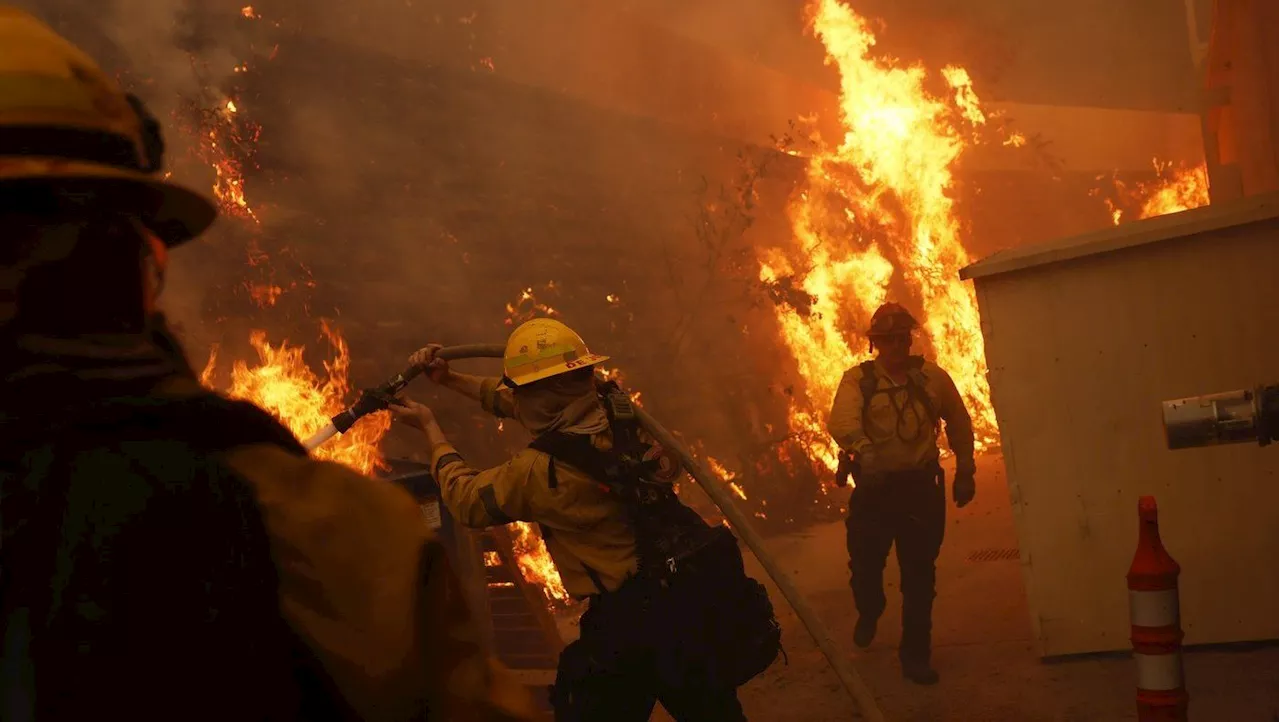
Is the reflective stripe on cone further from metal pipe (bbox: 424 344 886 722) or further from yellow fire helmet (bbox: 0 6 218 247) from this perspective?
yellow fire helmet (bbox: 0 6 218 247)

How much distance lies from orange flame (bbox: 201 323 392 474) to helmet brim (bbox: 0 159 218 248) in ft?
19.4

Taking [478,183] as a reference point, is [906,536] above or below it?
below

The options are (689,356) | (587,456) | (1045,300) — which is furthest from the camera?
(689,356)

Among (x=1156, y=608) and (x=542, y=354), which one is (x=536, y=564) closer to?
(x=542, y=354)

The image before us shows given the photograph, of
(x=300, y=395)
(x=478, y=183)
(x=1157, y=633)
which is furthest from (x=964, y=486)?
(x=478, y=183)

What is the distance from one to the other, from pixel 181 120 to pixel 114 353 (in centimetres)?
840

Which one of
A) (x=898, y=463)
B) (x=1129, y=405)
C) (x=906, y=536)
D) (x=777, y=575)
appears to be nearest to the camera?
(x=777, y=575)

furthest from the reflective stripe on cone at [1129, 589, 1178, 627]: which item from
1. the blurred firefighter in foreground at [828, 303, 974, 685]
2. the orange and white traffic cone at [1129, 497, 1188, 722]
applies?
the blurred firefighter in foreground at [828, 303, 974, 685]

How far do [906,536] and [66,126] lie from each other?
18.0 feet

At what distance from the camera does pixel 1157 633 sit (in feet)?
10.2

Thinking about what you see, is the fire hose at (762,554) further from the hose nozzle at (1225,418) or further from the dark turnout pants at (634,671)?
the hose nozzle at (1225,418)

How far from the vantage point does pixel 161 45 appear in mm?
8570

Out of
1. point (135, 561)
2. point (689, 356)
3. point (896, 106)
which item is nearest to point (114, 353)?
point (135, 561)

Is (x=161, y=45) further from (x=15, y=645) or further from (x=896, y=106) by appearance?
(x=896, y=106)
